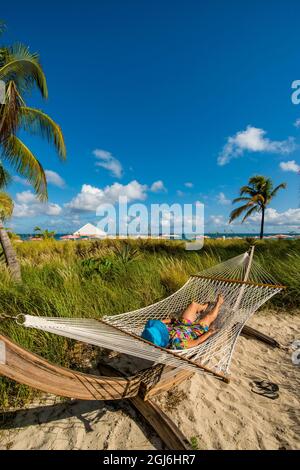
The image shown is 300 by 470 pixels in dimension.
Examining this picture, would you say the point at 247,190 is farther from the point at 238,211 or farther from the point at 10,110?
the point at 10,110

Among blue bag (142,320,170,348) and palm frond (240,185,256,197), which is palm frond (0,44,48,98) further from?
palm frond (240,185,256,197)

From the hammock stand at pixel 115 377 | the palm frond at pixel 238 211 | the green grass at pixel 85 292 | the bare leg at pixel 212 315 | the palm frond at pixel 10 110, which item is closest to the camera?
the hammock stand at pixel 115 377

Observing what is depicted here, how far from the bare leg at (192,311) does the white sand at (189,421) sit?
508 millimetres

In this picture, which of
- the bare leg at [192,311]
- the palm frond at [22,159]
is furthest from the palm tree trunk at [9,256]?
the bare leg at [192,311]

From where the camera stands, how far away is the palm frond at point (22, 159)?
14.4 feet

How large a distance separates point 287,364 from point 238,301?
2.15 feet

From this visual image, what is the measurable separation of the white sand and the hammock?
226 millimetres

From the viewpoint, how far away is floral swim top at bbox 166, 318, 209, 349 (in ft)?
5.54

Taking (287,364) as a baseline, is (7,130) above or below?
above

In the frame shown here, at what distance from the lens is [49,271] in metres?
3.47

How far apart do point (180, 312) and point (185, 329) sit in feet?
1.89

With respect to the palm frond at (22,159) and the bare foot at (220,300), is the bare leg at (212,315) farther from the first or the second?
the palm frond at (22,159)
